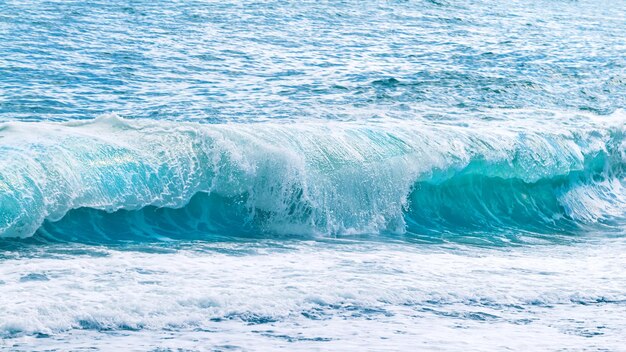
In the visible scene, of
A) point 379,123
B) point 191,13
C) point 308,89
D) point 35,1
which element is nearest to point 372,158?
point 379,123

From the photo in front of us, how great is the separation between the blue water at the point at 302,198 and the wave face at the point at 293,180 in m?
0.02

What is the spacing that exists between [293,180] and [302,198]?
0.73 ft

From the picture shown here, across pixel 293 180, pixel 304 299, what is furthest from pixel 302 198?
pixel 304 299

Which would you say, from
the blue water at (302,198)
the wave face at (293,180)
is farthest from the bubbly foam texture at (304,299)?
the wave face at (293,180)

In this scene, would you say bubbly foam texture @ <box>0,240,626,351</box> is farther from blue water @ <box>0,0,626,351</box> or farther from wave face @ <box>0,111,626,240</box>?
wave face @ <box>0,111,626,240</box>

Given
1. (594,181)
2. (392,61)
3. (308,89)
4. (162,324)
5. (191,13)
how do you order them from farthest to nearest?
(191,13)
(392,61)
(308,89)
(594,181)
(162,324)

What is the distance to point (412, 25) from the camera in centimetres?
2100

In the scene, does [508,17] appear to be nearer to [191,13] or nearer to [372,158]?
[191,13]

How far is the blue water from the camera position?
634 centimetres

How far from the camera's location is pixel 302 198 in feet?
30.0

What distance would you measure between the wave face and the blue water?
23 millimetres

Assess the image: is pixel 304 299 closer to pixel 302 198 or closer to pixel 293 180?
pixel 302 198

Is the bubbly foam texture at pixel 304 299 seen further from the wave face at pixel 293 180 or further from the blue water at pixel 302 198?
the wave face at pixel 293 180

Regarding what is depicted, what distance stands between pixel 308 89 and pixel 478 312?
7596mm
